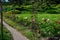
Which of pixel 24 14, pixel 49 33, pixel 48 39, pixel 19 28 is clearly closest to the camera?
pixel 48 39

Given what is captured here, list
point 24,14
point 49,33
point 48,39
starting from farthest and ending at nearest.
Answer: point 24,14, point 49,33, point 48,39

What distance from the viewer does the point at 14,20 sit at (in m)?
10.7

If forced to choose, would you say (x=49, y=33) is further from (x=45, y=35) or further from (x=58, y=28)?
(x=58, y=28)

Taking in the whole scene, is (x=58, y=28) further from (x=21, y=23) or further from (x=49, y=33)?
(x=21, y=23)

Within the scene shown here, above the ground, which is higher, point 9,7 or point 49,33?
point 9,7

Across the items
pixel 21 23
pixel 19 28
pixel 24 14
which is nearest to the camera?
pixel 19 28

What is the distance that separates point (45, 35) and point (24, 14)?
5.06 m

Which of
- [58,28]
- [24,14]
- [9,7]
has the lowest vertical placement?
[24,14]

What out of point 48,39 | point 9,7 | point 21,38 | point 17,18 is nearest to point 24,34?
point 21,38

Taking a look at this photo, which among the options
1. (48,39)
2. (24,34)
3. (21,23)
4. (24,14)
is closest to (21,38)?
(24,34)

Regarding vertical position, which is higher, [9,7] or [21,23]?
[9,7]

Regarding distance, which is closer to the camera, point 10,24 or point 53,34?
point 53,34

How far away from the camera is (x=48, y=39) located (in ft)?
21.2

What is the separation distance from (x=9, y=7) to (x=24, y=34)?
1144 mm
